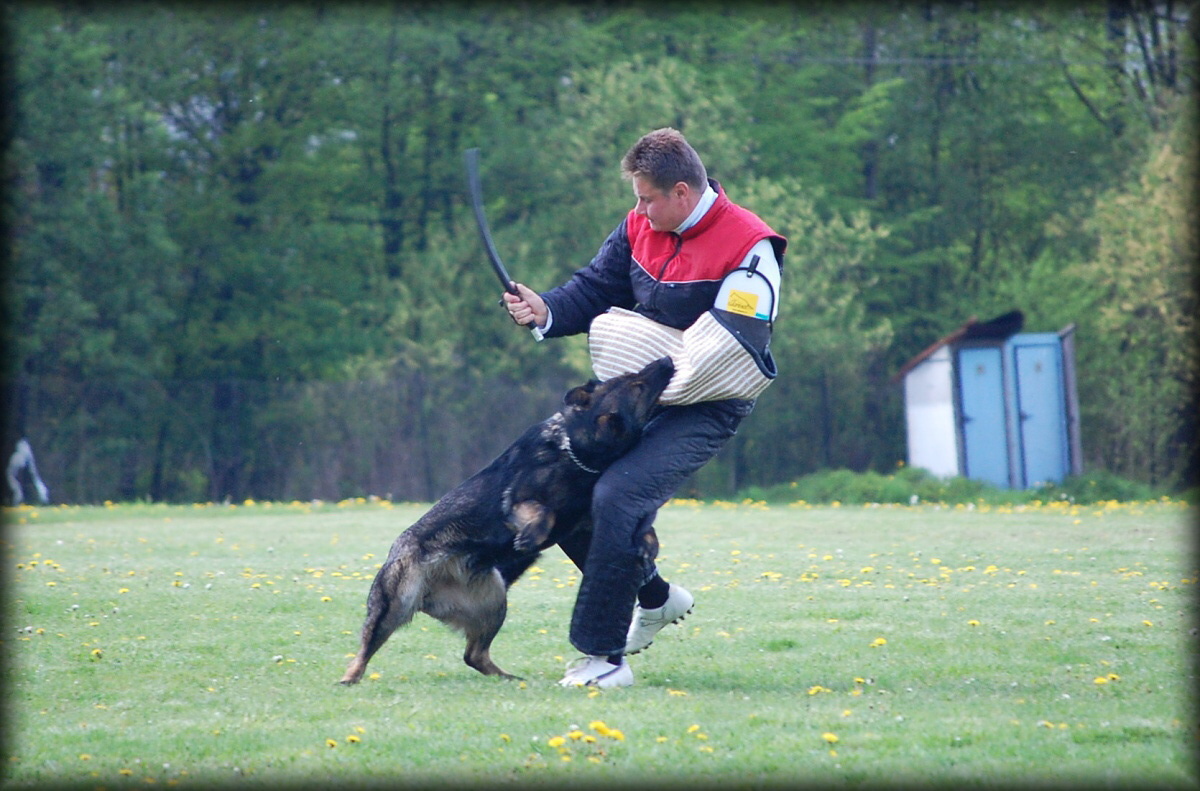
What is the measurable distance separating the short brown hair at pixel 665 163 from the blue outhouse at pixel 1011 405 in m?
15.1

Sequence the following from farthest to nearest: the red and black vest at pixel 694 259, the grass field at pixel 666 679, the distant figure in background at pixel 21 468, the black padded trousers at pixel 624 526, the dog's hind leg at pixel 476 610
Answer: the distant figure in background at pixel 21 468, the dog's hind leg at pixel 476 610, the red and black vest at pixel 694 259, the black padded trousers at pixel 624 526, the grass field at pixel 666 679

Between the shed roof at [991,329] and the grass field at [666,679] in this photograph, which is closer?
the grass field at [666,679]

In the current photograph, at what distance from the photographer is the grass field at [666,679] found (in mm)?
3523

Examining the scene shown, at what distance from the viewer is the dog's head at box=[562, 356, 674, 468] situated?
192 inches

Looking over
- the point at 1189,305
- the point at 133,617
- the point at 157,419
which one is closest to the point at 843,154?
the point at 1189,305

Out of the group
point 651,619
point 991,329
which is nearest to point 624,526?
point 651,619

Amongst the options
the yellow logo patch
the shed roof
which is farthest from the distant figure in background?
the yellow logo patch

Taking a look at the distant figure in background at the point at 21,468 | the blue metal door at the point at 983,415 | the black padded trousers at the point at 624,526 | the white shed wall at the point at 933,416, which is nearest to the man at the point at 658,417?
the black padded trousers at the point at 624,526

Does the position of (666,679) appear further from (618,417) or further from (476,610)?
(618,417)

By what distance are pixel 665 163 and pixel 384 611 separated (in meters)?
2.05

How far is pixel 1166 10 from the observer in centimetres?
2375

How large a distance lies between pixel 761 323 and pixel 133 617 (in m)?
3.74

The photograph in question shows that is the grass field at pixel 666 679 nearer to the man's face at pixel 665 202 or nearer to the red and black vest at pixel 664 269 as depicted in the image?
the red and black vest at pixel 664 269

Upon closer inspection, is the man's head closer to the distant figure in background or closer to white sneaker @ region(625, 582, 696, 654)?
white sneaker @ region(625, 582, 696, 654)
